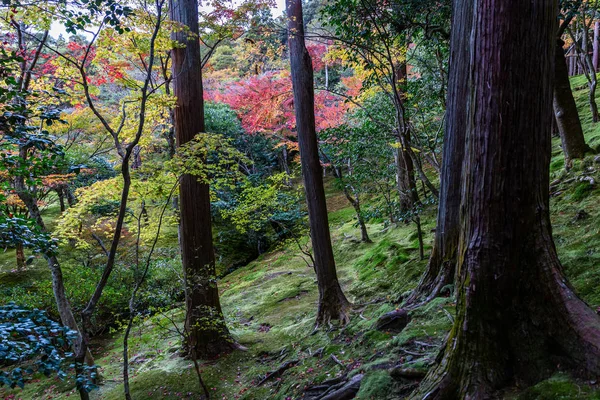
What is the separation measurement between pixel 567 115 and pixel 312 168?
4.35m

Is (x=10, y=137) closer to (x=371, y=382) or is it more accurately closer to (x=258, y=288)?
(x=371, y=382)

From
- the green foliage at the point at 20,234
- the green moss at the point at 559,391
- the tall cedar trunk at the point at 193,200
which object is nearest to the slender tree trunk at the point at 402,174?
the tall cedar trunk at the point at 193,200

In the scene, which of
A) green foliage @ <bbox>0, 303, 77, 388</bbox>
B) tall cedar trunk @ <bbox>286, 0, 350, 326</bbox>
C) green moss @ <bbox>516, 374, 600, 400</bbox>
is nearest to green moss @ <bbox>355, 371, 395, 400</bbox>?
green moss @ <bbox>516, 374, 600, 400</bbox>

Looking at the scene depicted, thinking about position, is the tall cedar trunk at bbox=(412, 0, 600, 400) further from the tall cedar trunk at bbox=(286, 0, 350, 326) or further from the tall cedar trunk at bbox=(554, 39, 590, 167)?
the tall cedar trunk at bbox=(554, 39, 590, 167)

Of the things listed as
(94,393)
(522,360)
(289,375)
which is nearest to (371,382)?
(522,360)

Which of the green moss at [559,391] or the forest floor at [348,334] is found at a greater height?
the green moss at [559,391]

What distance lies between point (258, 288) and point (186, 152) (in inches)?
258

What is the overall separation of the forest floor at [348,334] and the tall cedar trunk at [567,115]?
0.30 m

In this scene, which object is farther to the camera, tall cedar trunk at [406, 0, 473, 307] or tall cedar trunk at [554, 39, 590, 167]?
tall cedar trunk at [554, 39, 590, 167]

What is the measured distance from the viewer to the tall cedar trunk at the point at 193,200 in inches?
249

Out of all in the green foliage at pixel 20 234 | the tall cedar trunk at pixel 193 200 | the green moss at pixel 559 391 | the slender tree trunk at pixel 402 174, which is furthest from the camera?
the slender tree trunk at pixel 402 174

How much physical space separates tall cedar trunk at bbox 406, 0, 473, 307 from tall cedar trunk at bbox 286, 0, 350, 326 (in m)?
1.88

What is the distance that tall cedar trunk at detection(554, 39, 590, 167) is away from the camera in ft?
19.1

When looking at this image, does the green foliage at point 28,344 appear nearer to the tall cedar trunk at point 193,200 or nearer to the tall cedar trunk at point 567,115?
the tall cedar trunk at point 193,200
